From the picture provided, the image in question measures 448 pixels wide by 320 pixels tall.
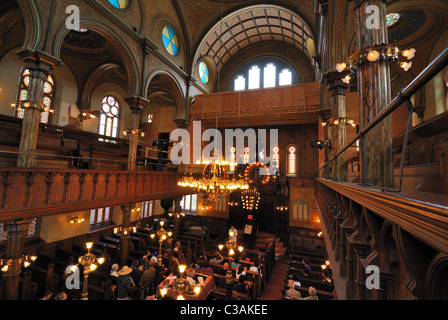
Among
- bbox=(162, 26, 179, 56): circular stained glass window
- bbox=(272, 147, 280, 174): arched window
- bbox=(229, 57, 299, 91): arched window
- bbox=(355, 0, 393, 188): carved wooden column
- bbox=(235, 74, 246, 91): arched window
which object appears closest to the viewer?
bbox=(355, 0, 393, 188): carved wooden column

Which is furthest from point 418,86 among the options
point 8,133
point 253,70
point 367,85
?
point 253,70

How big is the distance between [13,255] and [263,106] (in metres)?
14.6

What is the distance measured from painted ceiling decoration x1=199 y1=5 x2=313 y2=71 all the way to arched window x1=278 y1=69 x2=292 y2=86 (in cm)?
206

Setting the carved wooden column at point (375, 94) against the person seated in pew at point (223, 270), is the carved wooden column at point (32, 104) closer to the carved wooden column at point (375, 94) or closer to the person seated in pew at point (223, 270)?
the person seated in pew at point (223, 270)

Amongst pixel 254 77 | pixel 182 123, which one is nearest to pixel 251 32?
pixel 254 77

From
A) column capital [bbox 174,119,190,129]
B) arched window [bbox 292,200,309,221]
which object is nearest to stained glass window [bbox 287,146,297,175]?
arched window [bbox 292,200,309,221]

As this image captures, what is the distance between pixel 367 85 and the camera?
4473mm

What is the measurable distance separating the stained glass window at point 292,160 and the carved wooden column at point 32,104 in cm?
1611

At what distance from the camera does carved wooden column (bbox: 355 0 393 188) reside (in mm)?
4035

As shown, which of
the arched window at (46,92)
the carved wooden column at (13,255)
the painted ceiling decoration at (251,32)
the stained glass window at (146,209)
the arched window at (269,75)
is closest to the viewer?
the carved wooden column at (13,255)

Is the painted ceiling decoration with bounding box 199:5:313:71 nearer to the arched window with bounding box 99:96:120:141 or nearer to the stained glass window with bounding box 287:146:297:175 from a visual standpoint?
the stained glass window with bounding box 287:146:297:175

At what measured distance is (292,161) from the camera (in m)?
17.8

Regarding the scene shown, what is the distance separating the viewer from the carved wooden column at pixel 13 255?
649 cm

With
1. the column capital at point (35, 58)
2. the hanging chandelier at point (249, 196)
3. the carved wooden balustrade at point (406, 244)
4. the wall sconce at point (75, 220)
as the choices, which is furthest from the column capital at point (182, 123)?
the carved wooden balustrade at point (406, 244)
